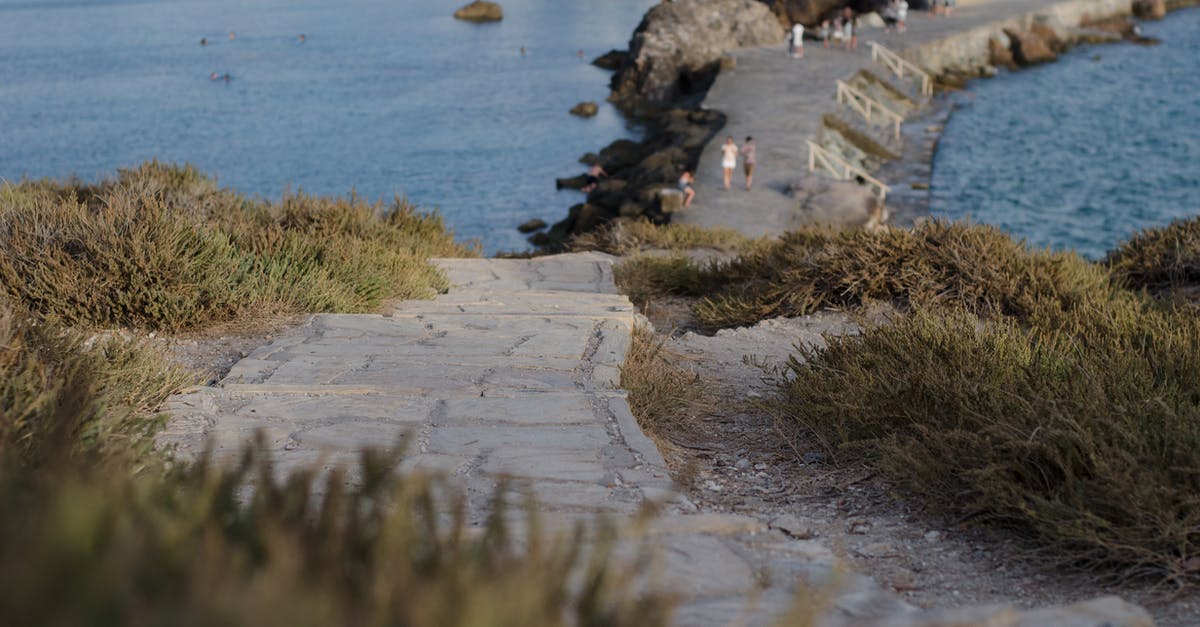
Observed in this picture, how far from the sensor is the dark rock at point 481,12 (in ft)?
235

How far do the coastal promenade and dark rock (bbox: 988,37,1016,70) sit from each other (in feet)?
2.11

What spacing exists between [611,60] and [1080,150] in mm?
22076

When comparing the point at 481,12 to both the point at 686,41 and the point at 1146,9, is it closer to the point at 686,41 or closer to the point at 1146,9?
the point at 1146,9

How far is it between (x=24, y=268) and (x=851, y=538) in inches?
184

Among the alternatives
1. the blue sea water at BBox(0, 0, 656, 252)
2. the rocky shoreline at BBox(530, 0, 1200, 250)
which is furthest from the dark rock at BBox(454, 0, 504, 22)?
the rocky shoreline at BBox(530, 0, 1200, 250)

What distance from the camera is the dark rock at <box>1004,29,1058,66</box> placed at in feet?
133

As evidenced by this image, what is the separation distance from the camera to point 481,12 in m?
72.1

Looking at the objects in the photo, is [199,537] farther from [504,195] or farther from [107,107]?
[107,107]

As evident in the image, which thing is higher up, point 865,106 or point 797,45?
point 797,45

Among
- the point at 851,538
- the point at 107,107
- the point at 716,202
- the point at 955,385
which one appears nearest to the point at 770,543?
the point at 851,538

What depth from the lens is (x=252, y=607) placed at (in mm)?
1386

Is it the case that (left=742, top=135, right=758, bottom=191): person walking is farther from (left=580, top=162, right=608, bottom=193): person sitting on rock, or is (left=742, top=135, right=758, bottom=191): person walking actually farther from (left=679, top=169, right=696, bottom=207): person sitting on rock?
(left=580, top=162, right=608, bottom=193): person sitting on rock

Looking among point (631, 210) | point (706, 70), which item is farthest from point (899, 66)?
point (631, 210)

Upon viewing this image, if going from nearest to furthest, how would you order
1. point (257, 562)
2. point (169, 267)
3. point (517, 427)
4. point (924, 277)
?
point (257, 562) → point (517, 427) → point (169, 267) → point (924, 277)
